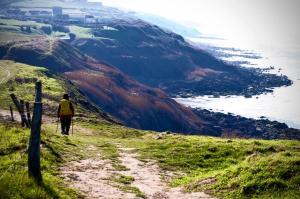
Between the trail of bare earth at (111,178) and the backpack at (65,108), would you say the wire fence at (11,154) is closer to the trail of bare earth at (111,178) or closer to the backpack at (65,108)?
the trail of bare earth at (111,178)

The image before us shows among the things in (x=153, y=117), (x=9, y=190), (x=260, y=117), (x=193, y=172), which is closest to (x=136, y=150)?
(x=193, y=172)

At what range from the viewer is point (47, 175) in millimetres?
15492

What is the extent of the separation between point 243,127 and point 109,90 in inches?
1797

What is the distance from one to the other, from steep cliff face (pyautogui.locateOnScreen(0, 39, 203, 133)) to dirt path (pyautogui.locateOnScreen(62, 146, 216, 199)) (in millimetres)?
103155

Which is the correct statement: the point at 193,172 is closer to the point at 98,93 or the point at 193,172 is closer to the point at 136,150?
the point at 136,150

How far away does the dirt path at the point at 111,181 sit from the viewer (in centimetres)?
1570

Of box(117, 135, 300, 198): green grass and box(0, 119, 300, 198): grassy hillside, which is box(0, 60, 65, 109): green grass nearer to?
box(0, 119, 300, 198): grassy hillside

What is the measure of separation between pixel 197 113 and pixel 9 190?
481 feet

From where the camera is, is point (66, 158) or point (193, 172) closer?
point (66, 158)

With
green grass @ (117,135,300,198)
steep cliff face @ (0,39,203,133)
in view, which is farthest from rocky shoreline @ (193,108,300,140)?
green grass @ (117,135,300,198)

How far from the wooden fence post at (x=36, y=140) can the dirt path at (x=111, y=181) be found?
1.98 m

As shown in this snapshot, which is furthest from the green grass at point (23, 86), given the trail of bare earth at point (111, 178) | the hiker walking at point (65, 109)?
the trail of bare earth at point (111, 178)

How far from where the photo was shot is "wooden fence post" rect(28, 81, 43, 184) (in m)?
13.6

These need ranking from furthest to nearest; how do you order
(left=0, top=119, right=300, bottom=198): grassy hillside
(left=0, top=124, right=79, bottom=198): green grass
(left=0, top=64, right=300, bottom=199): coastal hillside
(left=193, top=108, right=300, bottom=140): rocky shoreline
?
1. (left=193, top=108, right=300, bottom=140): rocky shoreline
2. (left=0, top=64, right=300, bottom=199): coastal hillside
3. (left=0, top=119, right=300, bottom=198): grassy hillside
4. (left=0, top=124, right=79, bottom=198): green grass
